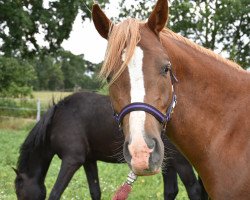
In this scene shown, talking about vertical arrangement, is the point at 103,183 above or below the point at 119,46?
below

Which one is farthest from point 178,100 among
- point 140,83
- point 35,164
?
point 35,164

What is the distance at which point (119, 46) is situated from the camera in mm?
2449

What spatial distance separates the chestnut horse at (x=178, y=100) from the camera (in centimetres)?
229

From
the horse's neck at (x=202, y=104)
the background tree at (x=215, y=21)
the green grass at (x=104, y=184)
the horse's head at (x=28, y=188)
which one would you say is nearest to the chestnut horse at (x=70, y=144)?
the horse's head at (x=28, y=188)

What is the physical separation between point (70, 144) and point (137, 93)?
3.12 meters

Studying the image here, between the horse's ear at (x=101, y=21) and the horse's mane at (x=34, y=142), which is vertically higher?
the horse's ear at (x=101, y=21)

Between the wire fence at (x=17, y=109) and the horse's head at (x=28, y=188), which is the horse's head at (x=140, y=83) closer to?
the horse's head at (x=28, y=188)

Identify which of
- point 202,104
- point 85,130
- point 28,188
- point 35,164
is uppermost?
point 202,104

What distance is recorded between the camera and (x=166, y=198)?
5457 millimetres

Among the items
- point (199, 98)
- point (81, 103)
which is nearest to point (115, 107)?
point (199, 98)

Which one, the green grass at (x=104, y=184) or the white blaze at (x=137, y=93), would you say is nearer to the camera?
the white blaze at (x=137, y=93)

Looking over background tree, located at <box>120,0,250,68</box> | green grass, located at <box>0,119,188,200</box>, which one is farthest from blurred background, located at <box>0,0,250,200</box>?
green grass, located at <box>0,119,188,200</box>

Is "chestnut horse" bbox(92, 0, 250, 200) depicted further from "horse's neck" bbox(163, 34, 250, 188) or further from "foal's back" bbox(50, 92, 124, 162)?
"foal's back" bbox(50, 92, 124, 162)

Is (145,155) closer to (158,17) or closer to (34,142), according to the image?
(158,17)
